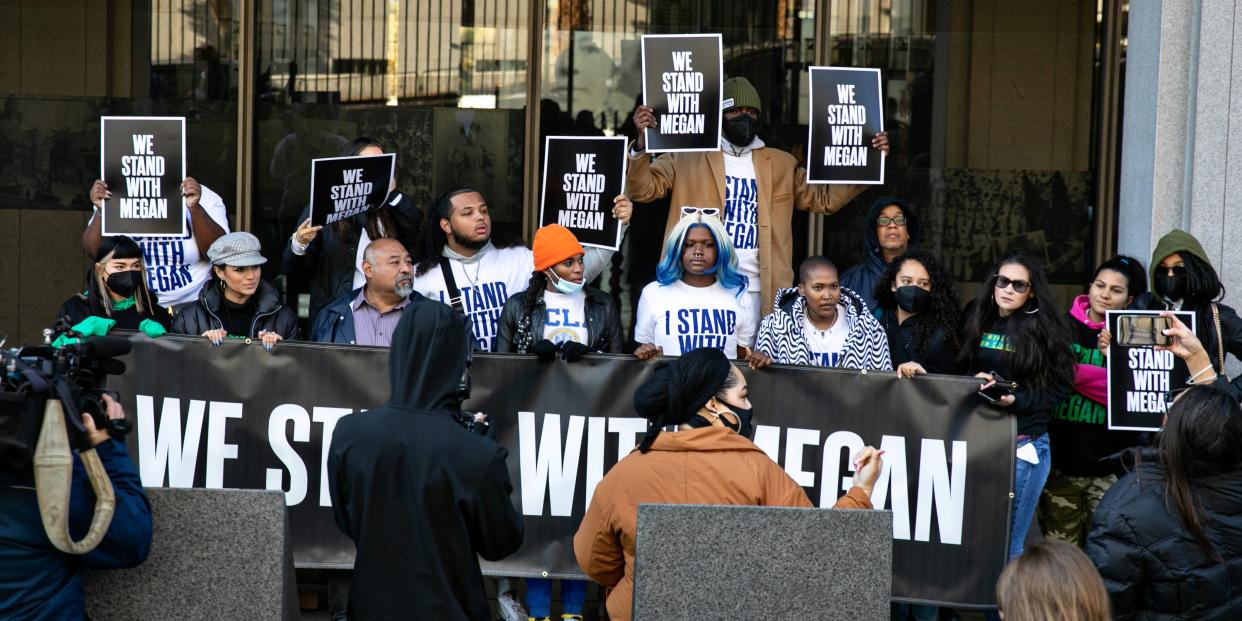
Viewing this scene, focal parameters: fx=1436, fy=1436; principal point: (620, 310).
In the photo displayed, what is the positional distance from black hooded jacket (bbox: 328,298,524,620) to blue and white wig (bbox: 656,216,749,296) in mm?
3018

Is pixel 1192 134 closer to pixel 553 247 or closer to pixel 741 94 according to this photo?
pixel 741 94

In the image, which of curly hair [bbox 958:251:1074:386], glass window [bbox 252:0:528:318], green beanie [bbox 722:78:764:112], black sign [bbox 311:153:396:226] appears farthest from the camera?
glass window [bbox 252:0:528:318]

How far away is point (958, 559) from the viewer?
23.0 feet

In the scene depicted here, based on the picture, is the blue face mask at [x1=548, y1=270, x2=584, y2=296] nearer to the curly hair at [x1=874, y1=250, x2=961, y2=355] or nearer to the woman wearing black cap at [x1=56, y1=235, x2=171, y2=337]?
the curly hair at [x1=874, y1=250, x2=961, y2=355]

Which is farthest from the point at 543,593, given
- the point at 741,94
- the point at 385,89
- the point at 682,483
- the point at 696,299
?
the point at 385,89

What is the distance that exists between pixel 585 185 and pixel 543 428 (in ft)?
5.03

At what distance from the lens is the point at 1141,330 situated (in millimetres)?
6820

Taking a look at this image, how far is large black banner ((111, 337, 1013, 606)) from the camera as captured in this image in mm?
7043

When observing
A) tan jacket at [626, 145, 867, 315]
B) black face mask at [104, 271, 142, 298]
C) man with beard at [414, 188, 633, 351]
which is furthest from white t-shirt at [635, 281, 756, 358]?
black face mask at [104, 271, 142, 298]

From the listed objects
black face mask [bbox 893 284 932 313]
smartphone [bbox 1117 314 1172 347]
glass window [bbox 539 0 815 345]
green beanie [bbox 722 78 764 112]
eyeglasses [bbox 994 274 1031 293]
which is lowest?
smartphone [bbox 1117 314 1172 347]

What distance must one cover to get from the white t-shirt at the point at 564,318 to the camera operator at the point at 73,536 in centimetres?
298

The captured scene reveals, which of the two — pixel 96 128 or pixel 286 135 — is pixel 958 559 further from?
pixel 96 128

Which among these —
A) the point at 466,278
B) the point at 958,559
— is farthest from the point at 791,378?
the point at 466,278

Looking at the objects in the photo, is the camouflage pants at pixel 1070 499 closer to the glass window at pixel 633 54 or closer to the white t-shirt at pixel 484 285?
the white t-shirt at pixel 484 285
